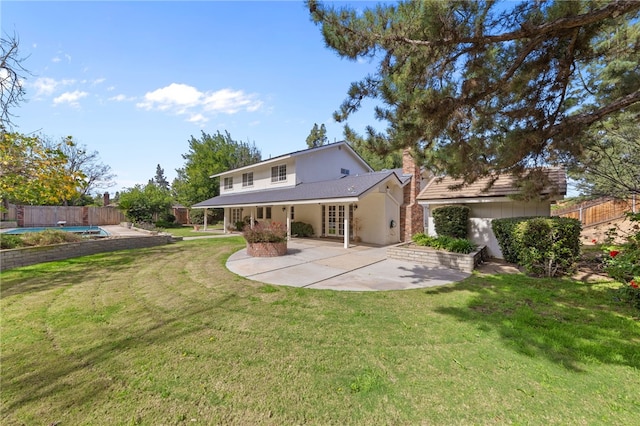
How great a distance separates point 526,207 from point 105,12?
14.9 m

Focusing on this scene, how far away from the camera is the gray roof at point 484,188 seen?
8627 mm

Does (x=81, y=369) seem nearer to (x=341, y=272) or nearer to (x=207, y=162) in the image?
(x=341, y=272)

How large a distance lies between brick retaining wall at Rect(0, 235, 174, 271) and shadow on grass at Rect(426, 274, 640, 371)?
12.8 m

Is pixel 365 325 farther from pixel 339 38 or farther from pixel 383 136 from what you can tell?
pixel 339 38

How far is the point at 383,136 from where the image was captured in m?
5.56

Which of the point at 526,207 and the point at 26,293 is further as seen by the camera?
the point at 526,207

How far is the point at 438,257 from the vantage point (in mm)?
8781

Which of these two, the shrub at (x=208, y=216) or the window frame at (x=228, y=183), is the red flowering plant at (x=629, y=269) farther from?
the shrub at (x=208, y=216)

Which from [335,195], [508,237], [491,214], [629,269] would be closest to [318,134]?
[335,195]

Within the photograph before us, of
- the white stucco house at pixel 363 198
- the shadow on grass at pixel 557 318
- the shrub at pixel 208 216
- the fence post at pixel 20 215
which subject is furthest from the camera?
the shrub at pixel 208 216

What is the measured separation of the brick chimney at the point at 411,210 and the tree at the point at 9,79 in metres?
15.1

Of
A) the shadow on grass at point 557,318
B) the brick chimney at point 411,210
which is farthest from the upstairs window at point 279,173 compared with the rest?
the shadow on grass at point 557,318

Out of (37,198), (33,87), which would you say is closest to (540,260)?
(37,198)

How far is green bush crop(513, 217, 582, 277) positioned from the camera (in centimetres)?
703
